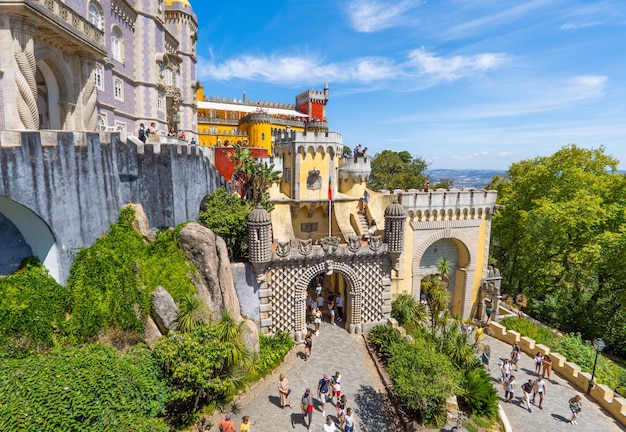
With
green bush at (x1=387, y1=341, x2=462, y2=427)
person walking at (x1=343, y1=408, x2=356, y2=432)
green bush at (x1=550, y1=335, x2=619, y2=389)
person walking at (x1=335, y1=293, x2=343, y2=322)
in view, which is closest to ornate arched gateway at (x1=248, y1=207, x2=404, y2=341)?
person walking at (x1=335, y1=293, x2=343, y2=322)

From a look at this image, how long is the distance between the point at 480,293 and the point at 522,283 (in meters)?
9.38

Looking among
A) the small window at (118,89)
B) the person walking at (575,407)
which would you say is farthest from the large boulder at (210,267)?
the person walking at (575,407)

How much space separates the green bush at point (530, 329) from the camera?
24.7 m

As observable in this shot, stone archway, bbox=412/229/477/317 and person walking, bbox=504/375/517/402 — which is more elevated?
stone archway, bbox=412/229/477/317

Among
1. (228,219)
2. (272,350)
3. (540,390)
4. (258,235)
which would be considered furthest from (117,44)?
(540,390)

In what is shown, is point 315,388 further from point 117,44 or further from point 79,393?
point 117,44

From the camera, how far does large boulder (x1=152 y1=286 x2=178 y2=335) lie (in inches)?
579

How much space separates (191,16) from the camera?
35.9m

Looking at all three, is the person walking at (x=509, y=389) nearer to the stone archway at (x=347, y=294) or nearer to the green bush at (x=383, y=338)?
the green bush at (x=383, y=338)

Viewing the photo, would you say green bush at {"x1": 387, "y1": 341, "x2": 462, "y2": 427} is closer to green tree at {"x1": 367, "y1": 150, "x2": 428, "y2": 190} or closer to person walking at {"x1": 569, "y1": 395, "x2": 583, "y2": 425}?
person walking at {"x1": 569, "y1": 395, "x2": 583, "y2": 425}

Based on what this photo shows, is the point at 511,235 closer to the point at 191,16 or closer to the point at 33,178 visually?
the point at 33,178

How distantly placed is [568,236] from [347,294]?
19.7 metres

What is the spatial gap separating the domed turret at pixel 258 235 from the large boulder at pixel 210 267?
1546 mm

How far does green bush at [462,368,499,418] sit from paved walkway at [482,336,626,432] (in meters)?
1.39
